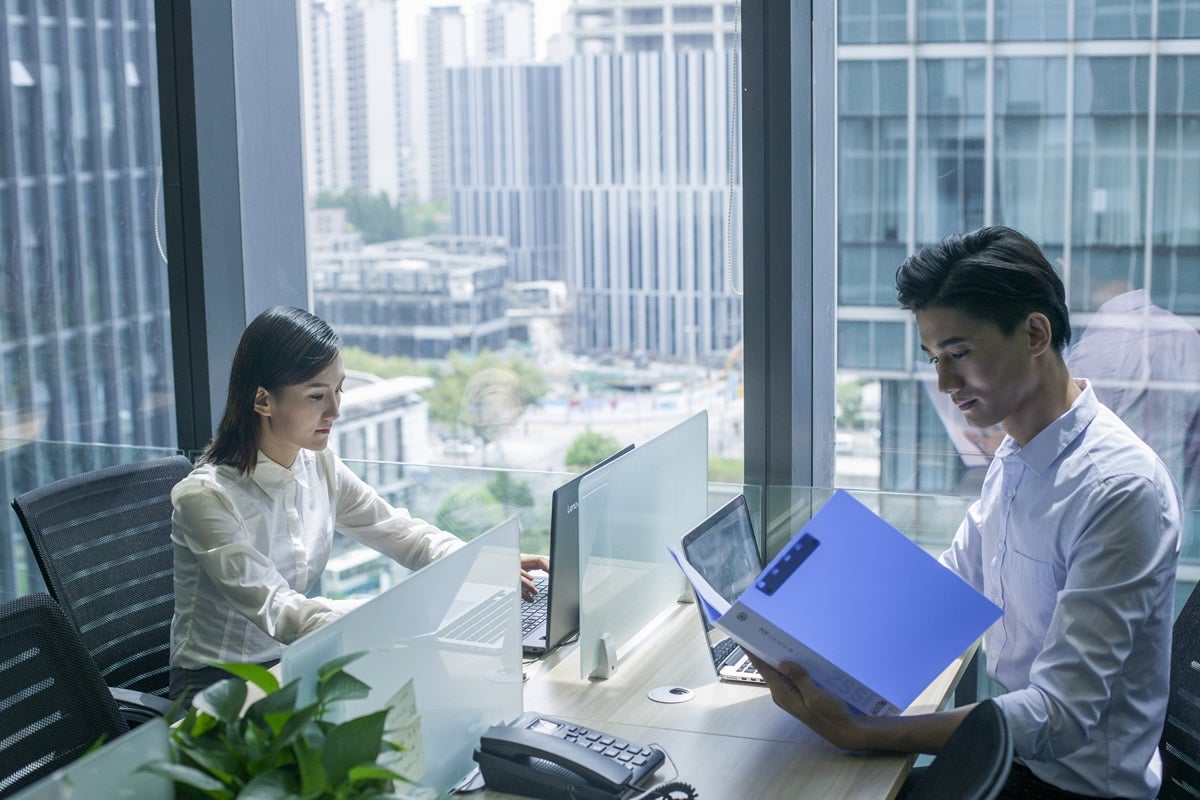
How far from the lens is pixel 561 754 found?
59.4 inches

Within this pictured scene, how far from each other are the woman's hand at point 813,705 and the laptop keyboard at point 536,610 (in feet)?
1.68

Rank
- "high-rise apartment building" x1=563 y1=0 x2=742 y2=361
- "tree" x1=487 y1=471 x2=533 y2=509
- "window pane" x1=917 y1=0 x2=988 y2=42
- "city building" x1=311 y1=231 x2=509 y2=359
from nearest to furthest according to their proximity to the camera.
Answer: "window pane" x1=917 y1=0 x2=988 y2=42 < "tree" x1=487 y1=471 x2=533 y2=509 < "high-rise apartment building" x1=563 y1=0 x2=742 y2=361 < "city building" x1=311 y1=231 x2=509 y2=359

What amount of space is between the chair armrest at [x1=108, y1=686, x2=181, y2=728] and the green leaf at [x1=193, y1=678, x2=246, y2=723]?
2.98 ft

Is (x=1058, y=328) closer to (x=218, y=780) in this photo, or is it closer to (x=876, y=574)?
(x=876, y=574)

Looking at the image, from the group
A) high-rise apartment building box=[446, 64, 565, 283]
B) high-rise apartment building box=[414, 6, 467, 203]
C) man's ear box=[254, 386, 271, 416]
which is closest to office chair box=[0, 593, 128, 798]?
man's ear box=[254, 386, 271, 416]

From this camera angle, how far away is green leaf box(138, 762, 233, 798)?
38.1 inches

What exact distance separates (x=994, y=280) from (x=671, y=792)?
825 mm

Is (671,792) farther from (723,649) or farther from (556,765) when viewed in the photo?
(723,649)

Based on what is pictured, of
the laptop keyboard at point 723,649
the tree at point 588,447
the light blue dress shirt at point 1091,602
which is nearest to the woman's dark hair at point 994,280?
the light blue dress shirt at point 1091,602

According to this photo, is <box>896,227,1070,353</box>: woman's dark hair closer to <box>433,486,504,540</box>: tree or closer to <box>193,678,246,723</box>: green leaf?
<box>193,678,246,723</box>: green leaf

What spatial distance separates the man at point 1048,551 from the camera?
157 centimetres

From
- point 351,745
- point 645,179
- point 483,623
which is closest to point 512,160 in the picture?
point 645,179

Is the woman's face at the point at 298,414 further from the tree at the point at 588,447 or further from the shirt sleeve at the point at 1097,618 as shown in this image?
the tree at the point at 588,447

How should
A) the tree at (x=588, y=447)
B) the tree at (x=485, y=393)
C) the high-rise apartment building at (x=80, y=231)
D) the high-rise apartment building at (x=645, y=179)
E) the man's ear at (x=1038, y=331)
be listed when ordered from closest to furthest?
the man's ear at (x=1038, y=331)
the high-rise apartment building at (x=80, y=231)
the tree at (x=588, y=447)
the high-rise apartment building at (x=645, y=179)
the tree at (x=485, y=393)
